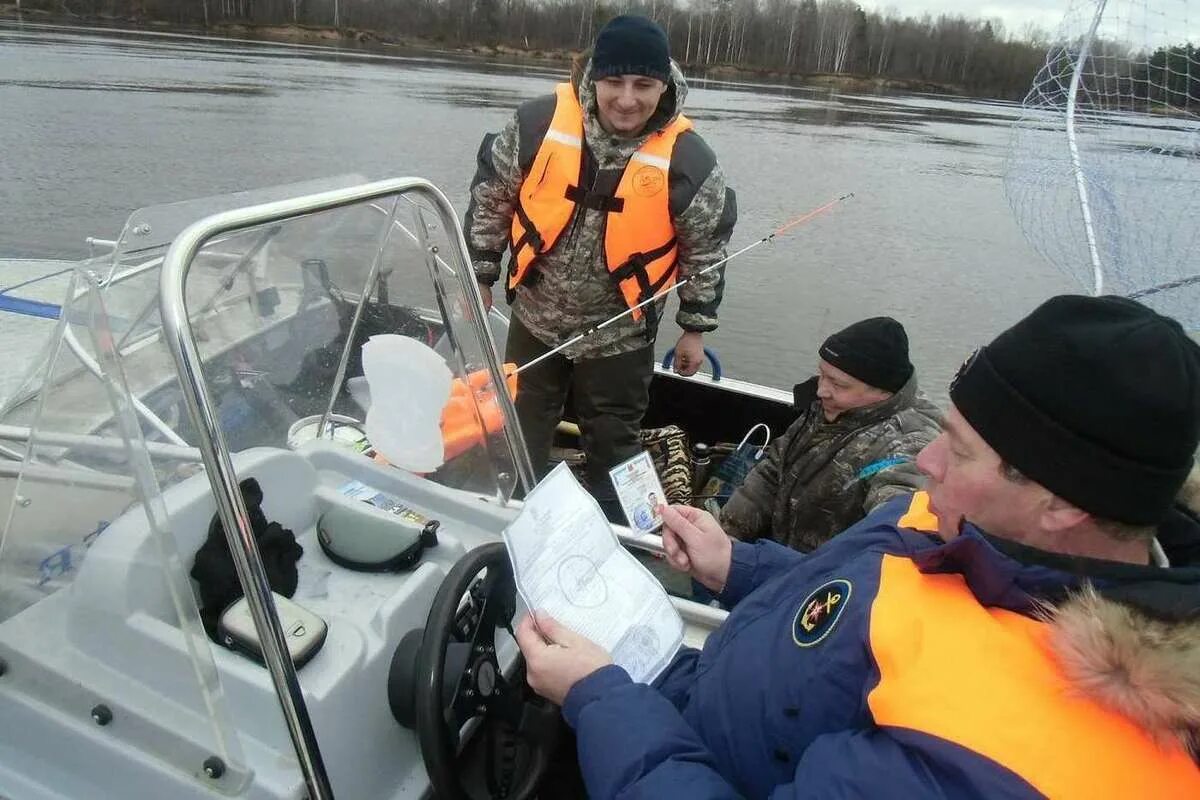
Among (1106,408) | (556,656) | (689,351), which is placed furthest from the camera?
(689,351)

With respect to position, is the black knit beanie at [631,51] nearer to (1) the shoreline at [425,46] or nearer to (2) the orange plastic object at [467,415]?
(2) the orange plastic object at [467,415]

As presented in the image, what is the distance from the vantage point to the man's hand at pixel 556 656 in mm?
1249

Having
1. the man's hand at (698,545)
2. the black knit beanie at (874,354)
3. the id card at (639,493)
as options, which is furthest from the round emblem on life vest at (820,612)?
the black knit beanie at (874,354)

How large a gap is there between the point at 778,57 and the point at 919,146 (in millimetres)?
39096

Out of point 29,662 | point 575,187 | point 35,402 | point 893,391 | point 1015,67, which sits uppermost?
point 1015,67

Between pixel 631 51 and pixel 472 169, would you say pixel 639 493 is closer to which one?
pixel 631 51

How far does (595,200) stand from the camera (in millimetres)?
2775

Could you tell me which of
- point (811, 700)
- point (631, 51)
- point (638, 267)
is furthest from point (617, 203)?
point (811, 700)

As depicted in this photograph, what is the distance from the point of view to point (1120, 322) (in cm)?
95

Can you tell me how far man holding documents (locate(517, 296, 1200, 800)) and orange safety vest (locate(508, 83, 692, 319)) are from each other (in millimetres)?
1753

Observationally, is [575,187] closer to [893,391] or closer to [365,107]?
[893,391]

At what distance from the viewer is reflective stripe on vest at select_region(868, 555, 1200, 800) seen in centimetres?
81

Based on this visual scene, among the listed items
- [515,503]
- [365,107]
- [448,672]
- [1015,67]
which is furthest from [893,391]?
[1015,67]

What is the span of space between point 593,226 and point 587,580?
163 centimetres
